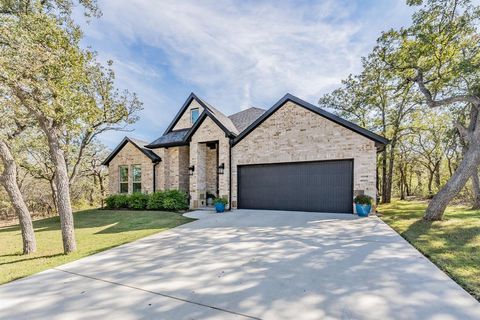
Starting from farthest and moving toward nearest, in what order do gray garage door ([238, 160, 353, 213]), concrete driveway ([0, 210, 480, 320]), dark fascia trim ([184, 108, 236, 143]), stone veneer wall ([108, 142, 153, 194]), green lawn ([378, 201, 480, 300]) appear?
stone veneer wall ([108, 142, 153, 194])
dark fascia trim ([184, 108, 236, 143])
gray garage door ([238, 160, 353, 213])
green lawn ([378, 201, 480, 300])
concrete driveway ([0, 210, 480, 320])

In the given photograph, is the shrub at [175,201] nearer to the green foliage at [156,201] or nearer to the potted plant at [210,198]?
the green foliage at [156,201]


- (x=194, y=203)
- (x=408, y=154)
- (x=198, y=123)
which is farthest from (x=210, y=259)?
(x=408, y=154)

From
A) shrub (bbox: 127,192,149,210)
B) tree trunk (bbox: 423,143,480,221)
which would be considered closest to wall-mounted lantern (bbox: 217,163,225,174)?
shrub (bbox: 127,192,149,210)

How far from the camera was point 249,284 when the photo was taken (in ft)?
11.2

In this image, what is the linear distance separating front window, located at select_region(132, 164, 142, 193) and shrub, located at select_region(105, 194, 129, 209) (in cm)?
92

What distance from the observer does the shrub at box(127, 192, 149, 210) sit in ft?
43.9

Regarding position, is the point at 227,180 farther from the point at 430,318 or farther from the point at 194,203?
the point at 430,318

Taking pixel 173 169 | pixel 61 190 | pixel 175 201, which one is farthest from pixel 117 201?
pixel 61 190

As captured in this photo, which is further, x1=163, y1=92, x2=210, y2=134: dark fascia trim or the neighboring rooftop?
the neighboring rooftop

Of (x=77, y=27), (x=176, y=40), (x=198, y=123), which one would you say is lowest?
(x=198, y=123)

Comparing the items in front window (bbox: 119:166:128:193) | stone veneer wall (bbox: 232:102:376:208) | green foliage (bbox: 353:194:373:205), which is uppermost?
stone veneer wall (bbox: 232:102:376:208)

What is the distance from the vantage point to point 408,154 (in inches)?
850

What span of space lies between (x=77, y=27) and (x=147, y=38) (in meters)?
5.04

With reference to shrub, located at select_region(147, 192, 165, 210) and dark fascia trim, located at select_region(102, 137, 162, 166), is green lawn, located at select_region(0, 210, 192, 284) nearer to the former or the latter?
shrub, located at select_region(147, 192, 165, 210)
